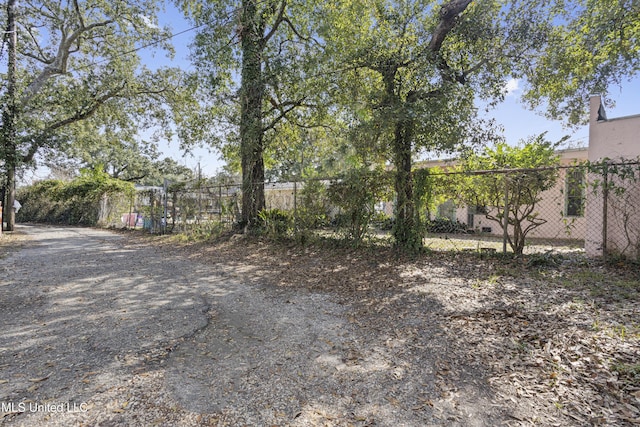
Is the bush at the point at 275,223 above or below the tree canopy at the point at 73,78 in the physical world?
below

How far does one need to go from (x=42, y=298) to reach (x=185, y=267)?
2.52 m

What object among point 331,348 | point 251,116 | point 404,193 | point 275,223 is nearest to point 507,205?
point 404,193

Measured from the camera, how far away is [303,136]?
39.2ft

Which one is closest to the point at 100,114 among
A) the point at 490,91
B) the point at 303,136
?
the point at 303,136

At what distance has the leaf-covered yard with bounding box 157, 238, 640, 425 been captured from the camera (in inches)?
87.5

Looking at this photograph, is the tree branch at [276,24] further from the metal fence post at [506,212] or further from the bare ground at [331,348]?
the metal fence post at [506,212]

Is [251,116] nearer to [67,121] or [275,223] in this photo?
[275,223]

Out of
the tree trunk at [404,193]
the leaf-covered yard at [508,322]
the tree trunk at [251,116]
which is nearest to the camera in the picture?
the leaf-covered yard at [508,322]

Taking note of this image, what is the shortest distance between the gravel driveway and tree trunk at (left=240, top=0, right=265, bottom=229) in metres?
5.68

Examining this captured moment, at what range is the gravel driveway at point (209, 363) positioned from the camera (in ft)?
6.86

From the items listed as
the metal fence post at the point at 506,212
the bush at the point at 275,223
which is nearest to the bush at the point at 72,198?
the bush at the point at 275,223

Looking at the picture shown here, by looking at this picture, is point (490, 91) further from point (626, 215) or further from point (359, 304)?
point (359, 304)

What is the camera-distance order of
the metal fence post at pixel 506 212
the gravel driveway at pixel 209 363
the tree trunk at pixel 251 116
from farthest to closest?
1. the tree trunk at pixel 251 116
2. the metal fence post at pixel 506 212
3. the gravel driveway at pixel 209 363

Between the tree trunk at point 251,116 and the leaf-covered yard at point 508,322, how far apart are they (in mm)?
3938
